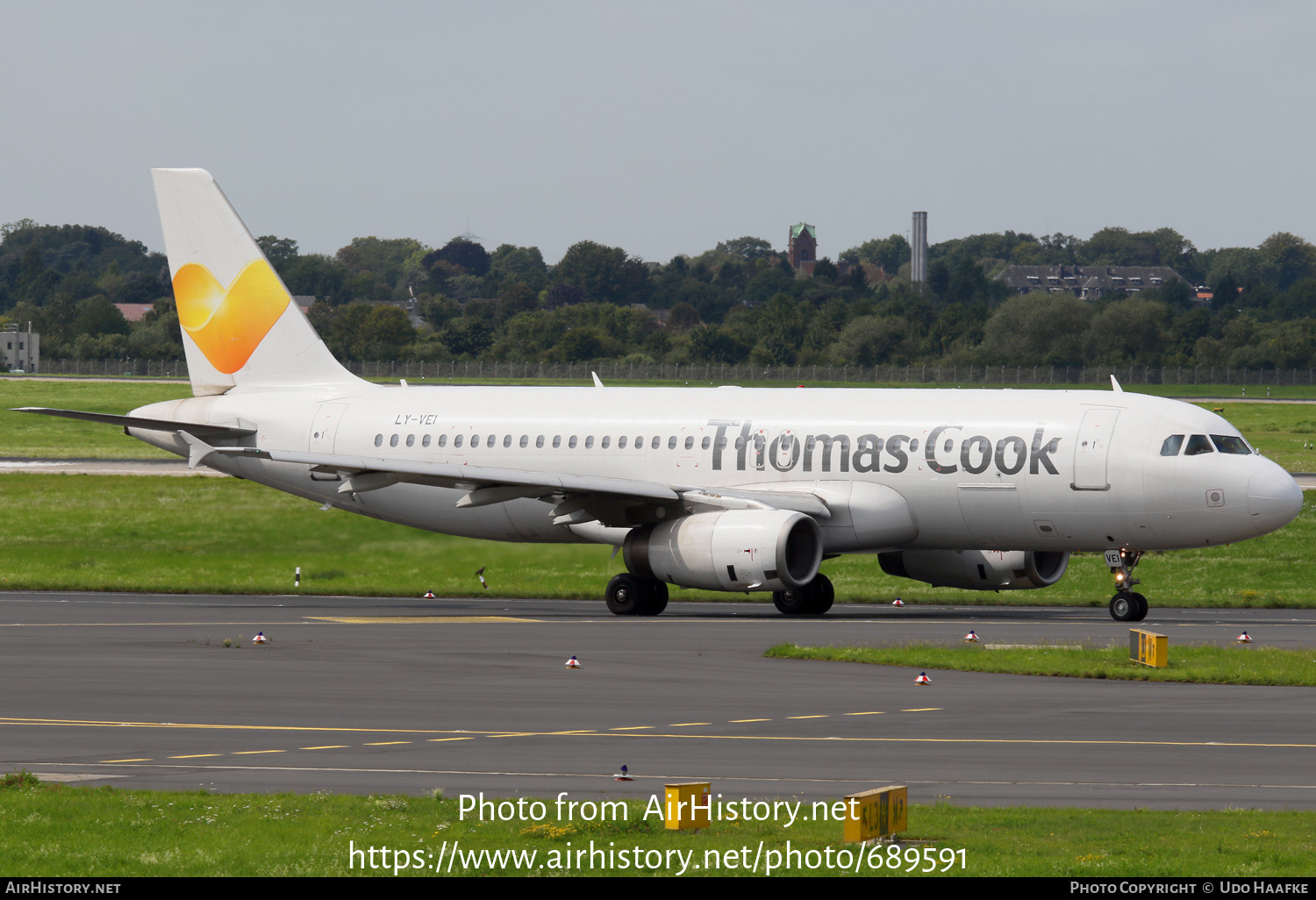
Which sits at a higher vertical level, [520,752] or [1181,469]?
[1181,469]

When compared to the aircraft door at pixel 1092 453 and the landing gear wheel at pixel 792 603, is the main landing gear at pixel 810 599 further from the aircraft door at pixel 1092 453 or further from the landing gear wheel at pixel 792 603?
the aircraft door at pixel 1092 453

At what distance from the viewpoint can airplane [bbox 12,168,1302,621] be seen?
36.9 m

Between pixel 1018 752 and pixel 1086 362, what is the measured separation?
5097 inches

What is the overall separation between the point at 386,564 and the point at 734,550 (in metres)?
13.4

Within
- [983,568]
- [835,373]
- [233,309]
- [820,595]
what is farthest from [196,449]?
[835,373]

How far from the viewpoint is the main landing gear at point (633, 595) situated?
3956cm

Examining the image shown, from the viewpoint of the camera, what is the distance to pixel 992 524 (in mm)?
38000

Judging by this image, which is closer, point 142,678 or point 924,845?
point 924,845

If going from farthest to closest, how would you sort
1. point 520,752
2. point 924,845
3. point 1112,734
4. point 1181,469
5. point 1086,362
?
point 1086,362
point 1181,469
point 1112,734
point 520,752
point 924,845

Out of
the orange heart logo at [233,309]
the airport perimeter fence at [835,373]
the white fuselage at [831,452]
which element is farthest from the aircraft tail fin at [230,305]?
the airport perimeter fence at [835,373]

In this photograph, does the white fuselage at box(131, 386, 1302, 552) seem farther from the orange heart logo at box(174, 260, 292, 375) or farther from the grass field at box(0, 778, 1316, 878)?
the grass field at box(0, 778, 1316, 878)

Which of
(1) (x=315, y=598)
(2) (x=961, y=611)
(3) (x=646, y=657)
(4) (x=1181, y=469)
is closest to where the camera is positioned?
(3) (x=646, y=657)
